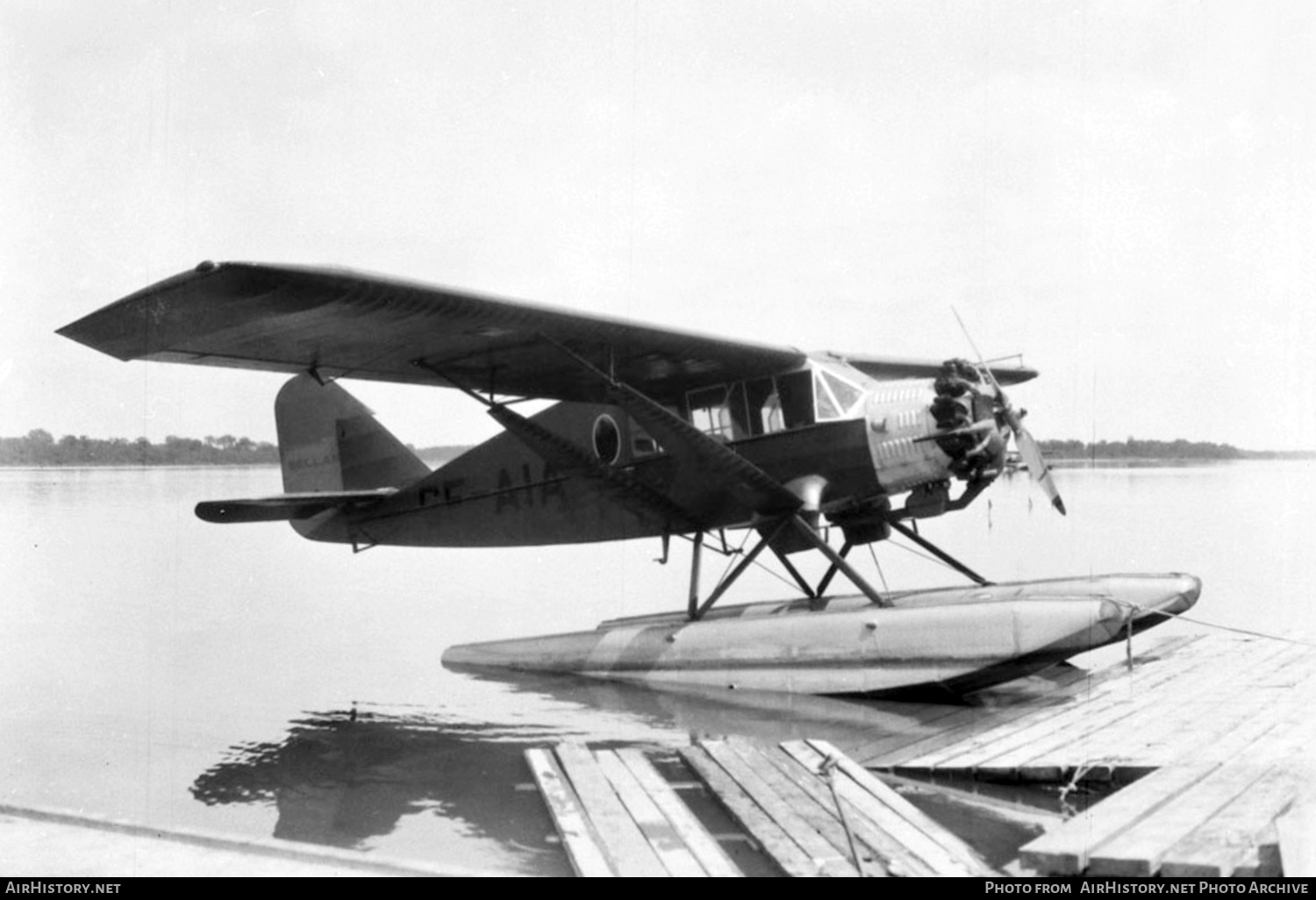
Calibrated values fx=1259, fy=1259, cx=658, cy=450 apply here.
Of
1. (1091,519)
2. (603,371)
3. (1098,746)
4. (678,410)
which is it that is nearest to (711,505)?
(678,410)

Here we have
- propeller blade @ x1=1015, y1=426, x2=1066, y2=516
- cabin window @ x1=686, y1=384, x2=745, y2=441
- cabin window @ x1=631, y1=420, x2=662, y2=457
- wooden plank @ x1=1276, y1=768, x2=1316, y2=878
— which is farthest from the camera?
cabin window @ x1=631, y1=420, x2=662, y2=457

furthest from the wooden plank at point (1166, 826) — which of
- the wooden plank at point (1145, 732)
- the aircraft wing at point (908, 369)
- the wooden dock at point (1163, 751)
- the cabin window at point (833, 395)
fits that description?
the aircraft wing at point (908, 369)

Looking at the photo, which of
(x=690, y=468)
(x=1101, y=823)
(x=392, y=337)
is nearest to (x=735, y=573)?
(x=690, y=468)

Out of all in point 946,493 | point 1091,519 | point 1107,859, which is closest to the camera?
point 1107,859

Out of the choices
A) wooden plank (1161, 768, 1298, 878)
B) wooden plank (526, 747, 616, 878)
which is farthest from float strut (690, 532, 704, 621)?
wooden plank (1161, 768, 1298, 878)

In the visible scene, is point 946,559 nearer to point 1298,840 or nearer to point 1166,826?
point 1166,826

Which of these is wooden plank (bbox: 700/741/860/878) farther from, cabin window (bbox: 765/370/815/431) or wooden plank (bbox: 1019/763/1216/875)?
cabin window (bbox: 765/370/815/431)

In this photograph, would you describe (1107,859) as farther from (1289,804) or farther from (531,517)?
(531,517)
